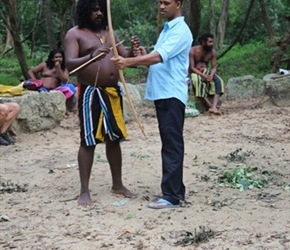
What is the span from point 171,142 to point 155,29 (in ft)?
63.0

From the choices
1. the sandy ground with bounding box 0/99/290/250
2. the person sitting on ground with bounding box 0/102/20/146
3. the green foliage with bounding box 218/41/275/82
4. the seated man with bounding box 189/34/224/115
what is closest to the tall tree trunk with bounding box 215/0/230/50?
the green foliage with bounding box 218/41/275/82

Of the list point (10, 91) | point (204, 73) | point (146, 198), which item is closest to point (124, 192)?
point (146, 198)

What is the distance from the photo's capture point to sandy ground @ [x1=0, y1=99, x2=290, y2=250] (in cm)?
383

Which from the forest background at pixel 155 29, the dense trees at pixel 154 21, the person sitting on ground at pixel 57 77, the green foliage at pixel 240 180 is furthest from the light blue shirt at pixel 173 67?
the dense trees at pixel 154 21

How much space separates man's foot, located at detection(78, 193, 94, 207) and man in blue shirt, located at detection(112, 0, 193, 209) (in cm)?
47

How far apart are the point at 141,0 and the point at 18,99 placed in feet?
55.5

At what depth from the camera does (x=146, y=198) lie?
15.7 feet

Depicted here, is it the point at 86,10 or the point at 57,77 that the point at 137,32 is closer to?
the point at 57,77

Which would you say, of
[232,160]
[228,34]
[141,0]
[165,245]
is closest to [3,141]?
[232,160]

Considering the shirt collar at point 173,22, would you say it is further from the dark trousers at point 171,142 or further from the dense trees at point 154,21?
the dense trees at point 154,21

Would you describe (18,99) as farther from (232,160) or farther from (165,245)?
(165,245)

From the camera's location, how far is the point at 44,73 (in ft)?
31.4

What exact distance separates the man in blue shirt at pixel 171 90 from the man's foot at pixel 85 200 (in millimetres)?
466

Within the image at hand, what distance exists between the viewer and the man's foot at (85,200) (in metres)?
4.61
